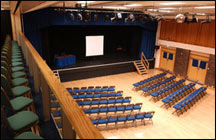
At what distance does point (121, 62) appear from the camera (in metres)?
15.6

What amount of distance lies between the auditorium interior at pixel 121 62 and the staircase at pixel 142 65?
9cm

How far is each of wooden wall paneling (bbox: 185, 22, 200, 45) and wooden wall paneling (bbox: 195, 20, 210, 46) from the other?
0.26 meters

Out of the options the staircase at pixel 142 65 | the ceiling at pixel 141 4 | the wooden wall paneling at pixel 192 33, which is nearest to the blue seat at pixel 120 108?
the ceiling at pixel 141 4

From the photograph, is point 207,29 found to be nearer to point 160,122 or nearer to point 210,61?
point 210,61

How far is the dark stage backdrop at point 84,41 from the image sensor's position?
14180 millimetres

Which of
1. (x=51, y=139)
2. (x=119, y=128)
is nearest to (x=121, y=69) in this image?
(x=119, y=128)

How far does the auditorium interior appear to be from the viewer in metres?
6.07

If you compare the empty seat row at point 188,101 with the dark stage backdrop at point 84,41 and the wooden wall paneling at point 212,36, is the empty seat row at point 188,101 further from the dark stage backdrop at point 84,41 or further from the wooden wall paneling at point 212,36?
the dark stage backdrop at point 84,41

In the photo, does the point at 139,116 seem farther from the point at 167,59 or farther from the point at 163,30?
the point at 163,30

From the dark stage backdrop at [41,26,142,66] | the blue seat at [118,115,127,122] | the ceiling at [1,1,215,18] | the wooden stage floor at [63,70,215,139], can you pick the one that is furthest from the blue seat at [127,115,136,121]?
the dark stage backdrop at [41,26,142,66]

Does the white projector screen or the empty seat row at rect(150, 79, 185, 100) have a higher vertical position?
the white projector screen

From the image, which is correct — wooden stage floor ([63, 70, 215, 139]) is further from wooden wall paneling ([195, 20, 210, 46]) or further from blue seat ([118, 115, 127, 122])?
wooden wall paneling ([195, 20, 210, 46])

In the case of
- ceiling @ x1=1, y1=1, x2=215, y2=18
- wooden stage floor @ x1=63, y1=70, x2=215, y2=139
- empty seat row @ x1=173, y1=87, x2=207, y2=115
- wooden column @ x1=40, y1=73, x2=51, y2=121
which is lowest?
wooden stage floor @ x1=63, y1=70, x2=215, y2=139

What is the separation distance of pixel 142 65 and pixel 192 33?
4.67 meters
